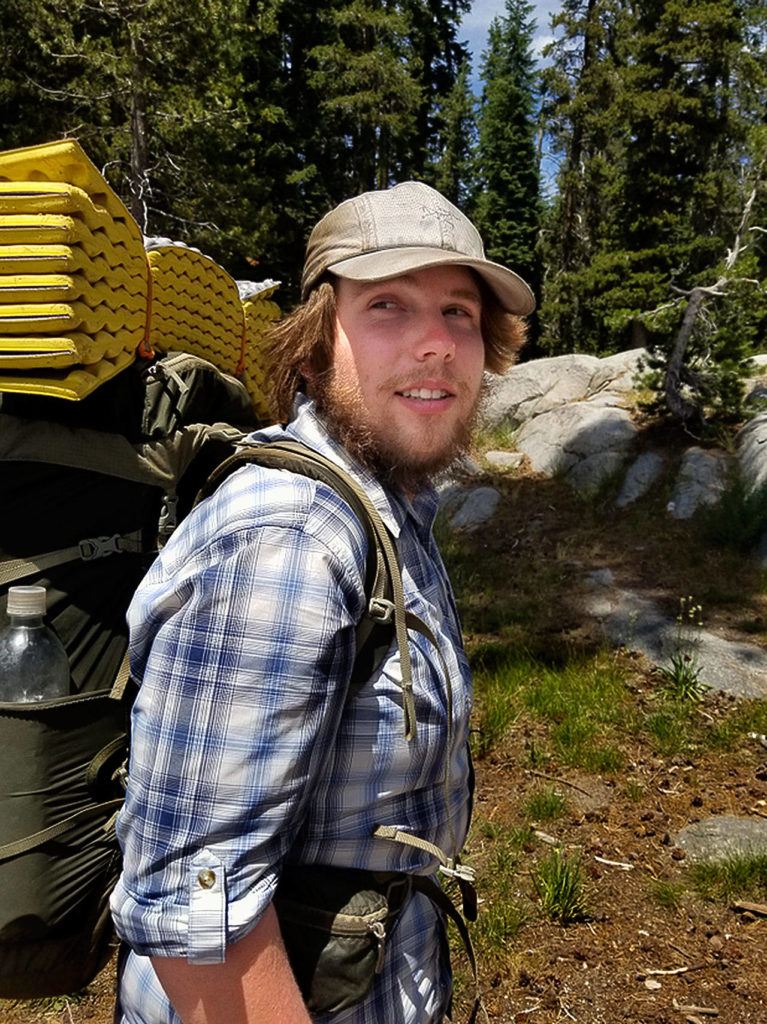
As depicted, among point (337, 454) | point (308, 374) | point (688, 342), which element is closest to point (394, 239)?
point (308, 374)

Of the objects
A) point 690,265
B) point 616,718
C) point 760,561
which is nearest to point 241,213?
point 690,265

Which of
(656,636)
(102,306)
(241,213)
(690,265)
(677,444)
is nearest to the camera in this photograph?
(102,306)

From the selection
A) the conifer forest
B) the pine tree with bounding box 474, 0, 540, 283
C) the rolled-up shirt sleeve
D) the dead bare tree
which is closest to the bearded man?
the rolled-up shirt sleeve

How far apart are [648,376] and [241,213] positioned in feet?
25.8

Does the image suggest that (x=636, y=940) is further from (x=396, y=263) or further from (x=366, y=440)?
(x=396, y=263)

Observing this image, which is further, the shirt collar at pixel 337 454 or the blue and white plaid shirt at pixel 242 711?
the shirt collar at pixel 337 454

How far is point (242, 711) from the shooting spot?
105 centimetres

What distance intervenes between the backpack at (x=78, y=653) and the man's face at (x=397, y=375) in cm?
24

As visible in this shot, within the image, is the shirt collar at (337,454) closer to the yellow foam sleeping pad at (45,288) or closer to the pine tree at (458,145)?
the yellow foam sleeping pad at (45,288)

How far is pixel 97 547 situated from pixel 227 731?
597 millimetres

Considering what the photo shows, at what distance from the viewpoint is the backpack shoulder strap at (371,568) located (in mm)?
1187

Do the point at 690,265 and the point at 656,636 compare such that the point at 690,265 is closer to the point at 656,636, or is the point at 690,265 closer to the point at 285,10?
the point at 656,636

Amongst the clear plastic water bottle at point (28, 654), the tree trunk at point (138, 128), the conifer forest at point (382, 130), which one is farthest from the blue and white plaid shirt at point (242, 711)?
the tree trunk at point (138, 128)

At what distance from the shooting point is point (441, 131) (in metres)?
28.7
